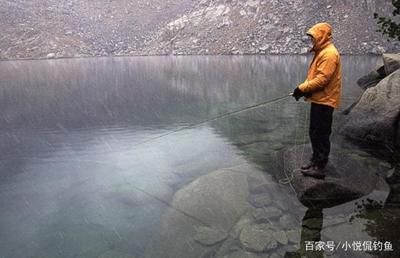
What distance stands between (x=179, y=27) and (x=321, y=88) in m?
99.7

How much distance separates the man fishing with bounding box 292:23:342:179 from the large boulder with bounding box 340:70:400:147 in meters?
4.39

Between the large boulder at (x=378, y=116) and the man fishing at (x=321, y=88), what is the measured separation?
4.39 m

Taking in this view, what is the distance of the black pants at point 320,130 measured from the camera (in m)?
6.96

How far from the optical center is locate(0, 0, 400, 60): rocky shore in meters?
82.5

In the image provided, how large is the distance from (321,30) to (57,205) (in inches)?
276

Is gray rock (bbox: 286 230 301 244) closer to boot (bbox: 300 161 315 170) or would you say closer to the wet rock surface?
the wet rock surface

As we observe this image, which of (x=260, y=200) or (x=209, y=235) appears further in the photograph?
(x=260, y=200)

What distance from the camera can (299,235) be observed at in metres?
6.07

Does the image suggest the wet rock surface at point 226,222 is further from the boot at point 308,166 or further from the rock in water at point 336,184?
the boot at point 308,166

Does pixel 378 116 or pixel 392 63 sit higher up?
pixel 392 63

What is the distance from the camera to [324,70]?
6.51m

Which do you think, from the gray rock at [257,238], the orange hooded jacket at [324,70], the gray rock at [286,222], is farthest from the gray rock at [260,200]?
the orange hooded jacket at [324,70]

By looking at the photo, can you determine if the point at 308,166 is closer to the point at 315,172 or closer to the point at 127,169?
the point at 315,172

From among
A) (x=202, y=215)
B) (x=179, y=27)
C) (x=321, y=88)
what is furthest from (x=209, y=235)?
(x=179, y=27)
